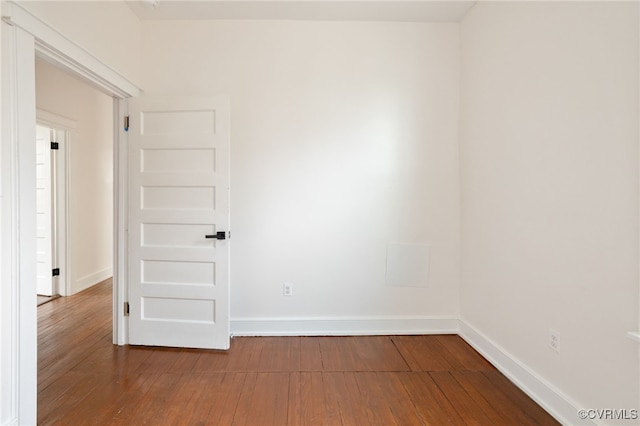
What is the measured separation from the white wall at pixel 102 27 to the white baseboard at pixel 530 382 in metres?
3.54

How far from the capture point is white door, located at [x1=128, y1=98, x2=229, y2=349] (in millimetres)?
2312

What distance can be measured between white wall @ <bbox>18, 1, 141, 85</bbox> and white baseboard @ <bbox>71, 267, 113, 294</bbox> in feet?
9.58

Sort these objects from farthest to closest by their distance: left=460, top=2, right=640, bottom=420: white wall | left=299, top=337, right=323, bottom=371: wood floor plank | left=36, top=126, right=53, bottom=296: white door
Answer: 1. left=36, top=126, right=53, bottom=296: white door
2. left=299, top=337, right=323, bottom=371: wood floor plank
3. left=460, top=2, right=640, bottom=420: white wall

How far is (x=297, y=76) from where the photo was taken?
2527 mm

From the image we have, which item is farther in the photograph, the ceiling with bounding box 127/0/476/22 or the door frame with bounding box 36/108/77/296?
the door frame with bounding box 36/108/77/296

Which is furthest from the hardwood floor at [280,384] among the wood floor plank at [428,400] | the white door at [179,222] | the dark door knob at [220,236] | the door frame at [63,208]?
the door frame at [63,208]

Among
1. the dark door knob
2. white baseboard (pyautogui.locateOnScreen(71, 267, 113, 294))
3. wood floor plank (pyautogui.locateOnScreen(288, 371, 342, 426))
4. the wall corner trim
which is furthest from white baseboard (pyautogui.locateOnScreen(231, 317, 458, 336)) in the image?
white baseboard (pyautogui.locateOnScreen(71, 267, 113, 294))

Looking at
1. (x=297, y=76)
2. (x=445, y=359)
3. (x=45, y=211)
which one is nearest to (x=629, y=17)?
(x=297, y=76)

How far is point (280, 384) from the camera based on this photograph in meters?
1.88

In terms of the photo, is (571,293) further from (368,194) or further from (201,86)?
(201,86)

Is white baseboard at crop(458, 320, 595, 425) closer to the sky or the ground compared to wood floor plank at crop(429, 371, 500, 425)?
closer to the sky

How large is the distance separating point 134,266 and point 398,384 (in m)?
2.25

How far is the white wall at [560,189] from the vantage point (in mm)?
1305

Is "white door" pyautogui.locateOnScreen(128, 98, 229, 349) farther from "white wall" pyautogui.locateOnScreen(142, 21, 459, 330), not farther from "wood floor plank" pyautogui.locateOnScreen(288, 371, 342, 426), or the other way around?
"wood floor plank" pyautogui.locateOnScreen(288, 371, 342, 426)
